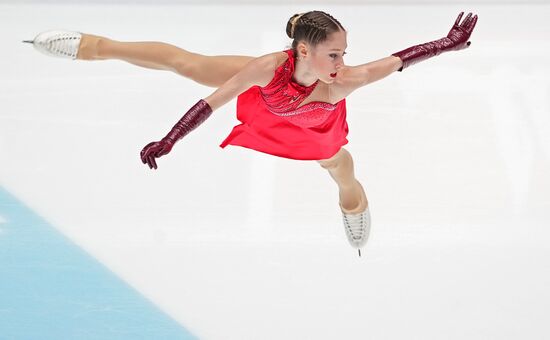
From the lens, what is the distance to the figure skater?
2.75 metres

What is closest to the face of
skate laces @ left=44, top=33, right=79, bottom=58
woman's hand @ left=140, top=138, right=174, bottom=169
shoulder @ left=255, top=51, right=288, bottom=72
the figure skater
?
the figure skater

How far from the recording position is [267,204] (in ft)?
12.8

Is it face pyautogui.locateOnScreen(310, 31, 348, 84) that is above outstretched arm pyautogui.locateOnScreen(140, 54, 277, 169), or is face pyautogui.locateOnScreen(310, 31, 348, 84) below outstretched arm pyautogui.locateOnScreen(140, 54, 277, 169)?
above

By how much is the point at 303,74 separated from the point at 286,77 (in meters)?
0.06

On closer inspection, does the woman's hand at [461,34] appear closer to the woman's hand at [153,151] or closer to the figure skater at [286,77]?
the figure skater at [286,77]

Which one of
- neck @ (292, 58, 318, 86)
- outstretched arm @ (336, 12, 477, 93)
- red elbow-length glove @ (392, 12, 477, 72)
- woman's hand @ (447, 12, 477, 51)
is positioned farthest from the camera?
woman's hand @ (447, 12, 477, 51)

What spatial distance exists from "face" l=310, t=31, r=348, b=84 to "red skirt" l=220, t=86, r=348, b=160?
1.15 feet

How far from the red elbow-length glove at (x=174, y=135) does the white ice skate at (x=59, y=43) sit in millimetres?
766

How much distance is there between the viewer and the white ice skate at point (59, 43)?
315cm

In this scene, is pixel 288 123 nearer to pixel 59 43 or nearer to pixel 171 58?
pixel 171 58

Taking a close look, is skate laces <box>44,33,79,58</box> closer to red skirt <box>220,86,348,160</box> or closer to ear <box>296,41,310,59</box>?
red skirt <box>220,86,348,160</box>

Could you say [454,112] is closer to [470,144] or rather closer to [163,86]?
[470,144]

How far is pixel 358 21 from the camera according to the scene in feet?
17.0

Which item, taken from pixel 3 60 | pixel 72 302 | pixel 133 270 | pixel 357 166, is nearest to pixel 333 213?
pixel 357 166
